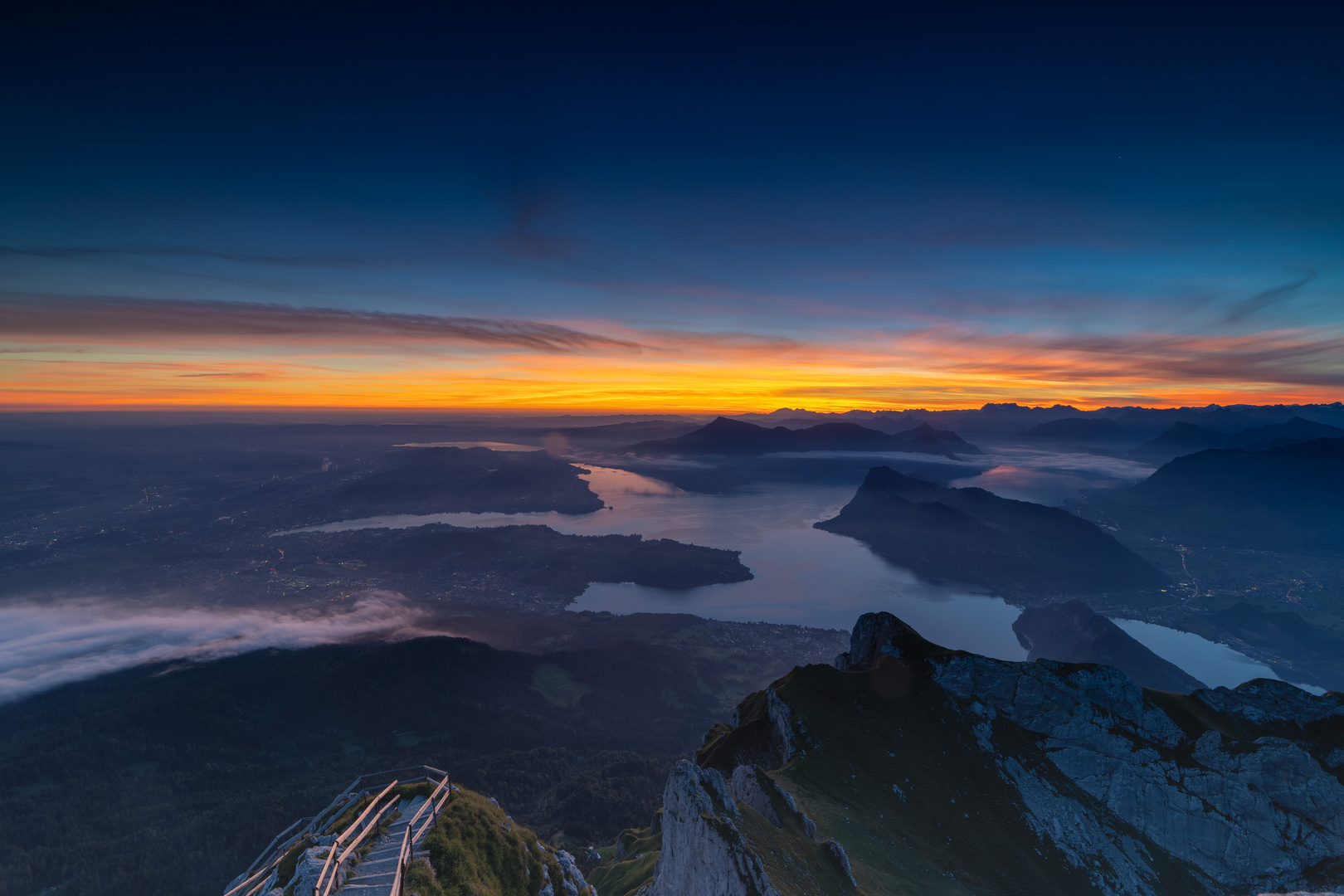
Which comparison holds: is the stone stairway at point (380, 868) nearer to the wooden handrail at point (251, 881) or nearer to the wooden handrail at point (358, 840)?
the wooden handrail at point (358, 840)

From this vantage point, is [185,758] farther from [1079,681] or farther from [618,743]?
[1079,681]

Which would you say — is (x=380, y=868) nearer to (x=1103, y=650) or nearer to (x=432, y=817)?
(x=432, y=817)

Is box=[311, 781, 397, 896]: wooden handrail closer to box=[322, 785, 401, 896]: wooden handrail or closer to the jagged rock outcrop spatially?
box=[322, 785, 401, 896]: wooden handrail

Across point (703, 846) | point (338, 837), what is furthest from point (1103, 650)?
point (338, 837)

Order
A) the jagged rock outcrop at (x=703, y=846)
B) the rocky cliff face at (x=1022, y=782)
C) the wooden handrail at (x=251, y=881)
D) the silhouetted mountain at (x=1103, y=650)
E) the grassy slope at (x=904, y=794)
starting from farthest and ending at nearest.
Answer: the silhouetted mountain at (x=1103, y=650) < the rocky cliff face at (x=1022, y=782) < the grassy slope at (x=904, y=794) < the jagged rock outcrop at (x=703, y=846) < the wooden handrail at (x=251, y=881)

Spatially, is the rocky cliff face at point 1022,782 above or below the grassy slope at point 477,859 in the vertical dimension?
below

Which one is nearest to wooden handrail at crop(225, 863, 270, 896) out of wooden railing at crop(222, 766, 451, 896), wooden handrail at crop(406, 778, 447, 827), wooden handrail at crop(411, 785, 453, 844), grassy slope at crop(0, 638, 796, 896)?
wooden railing at crop(222, 766, 451, 896)

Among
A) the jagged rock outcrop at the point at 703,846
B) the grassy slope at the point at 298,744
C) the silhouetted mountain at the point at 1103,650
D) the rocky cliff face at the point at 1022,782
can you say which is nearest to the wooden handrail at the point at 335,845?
the jagged rock outcrop at the point at 703,846
